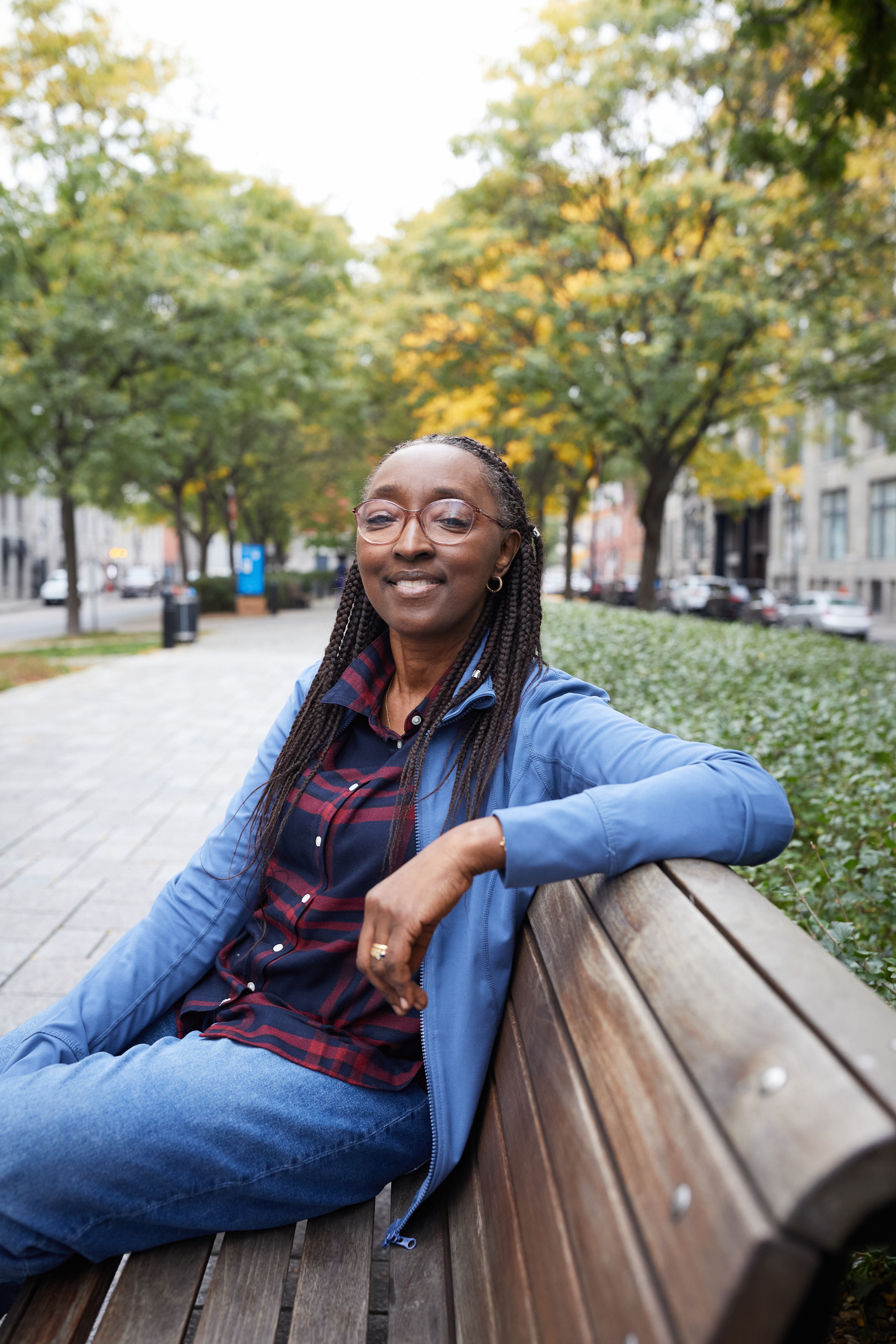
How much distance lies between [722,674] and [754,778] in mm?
6006

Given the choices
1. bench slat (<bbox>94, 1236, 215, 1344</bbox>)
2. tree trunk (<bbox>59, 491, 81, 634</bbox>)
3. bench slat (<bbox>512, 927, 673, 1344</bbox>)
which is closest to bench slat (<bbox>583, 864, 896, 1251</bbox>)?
bench slat (<bbox>512, 927, 673, 1344</bbox>)

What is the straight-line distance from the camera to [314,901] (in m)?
1.92

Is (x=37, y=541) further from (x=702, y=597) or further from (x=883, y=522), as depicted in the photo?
(x=883, y=522)

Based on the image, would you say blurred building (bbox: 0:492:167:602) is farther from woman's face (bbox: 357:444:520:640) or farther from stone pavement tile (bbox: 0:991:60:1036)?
woman's face (bbox: 357:444:520:640)

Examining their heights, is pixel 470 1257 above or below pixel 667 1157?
below

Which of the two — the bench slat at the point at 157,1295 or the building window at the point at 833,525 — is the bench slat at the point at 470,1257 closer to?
the bench slat at the point at 157,1295

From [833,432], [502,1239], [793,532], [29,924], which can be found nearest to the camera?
[502,1239]

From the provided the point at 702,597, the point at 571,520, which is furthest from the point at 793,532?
the point at 571,520

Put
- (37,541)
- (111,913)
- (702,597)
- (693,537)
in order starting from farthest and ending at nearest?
(693,537), (37,541), (702,597), (111,913)

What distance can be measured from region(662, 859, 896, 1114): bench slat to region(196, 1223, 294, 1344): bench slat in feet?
3.04

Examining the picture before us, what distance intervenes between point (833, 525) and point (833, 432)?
1355 centimetres

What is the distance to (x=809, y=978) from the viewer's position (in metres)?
1.00

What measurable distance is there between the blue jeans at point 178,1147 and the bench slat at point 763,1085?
74 centimetres

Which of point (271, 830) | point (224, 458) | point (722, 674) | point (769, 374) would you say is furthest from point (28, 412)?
point (271, 830)
